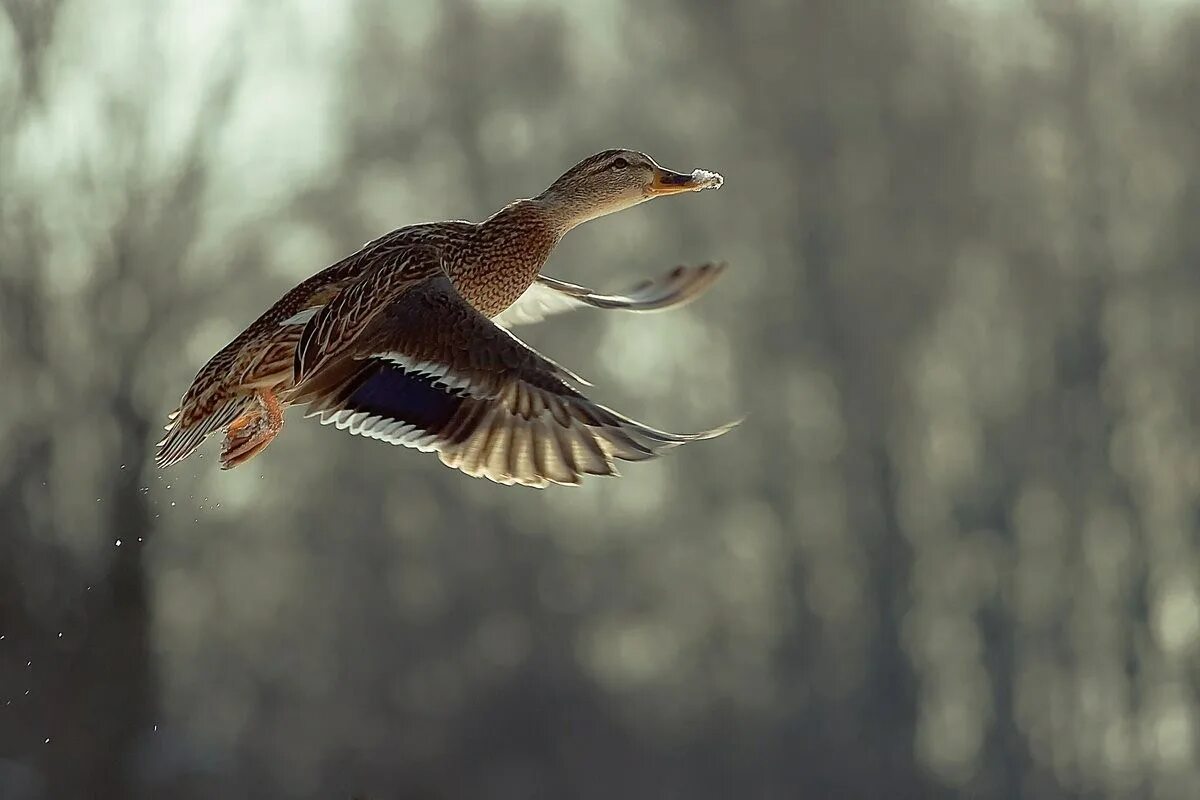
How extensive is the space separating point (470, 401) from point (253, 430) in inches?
12.4

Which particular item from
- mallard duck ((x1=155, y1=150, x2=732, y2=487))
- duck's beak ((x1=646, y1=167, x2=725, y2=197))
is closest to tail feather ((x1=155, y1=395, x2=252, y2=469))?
mallard duck ((x1=155, y1=150, x2=732, y2=487))

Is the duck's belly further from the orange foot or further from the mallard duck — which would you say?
the orange foot

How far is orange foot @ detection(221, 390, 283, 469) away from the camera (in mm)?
2363

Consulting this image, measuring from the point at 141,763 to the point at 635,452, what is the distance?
6.38m

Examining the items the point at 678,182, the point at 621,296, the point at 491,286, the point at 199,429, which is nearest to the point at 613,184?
the point at 678,182

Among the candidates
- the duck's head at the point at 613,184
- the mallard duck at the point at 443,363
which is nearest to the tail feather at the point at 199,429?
the mallard duck at the point at 443,363

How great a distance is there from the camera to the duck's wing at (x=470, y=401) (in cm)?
229

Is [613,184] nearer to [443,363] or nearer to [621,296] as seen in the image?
[443,363]

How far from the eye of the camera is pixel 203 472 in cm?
685

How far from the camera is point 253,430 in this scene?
2.45m

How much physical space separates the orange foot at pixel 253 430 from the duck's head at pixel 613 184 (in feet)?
1.52

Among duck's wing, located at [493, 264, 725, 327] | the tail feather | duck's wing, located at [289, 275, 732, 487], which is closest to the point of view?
duck's wing, located at [289, 275, 732, 487]

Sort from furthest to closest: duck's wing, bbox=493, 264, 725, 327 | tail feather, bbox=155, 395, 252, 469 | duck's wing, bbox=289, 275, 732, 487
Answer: duck's wing, bbox=493, 264, 725, 327 → tail feather, bbox=155, 395, 252, 469 → duck's wing, bbox=289, 275, 732, 487

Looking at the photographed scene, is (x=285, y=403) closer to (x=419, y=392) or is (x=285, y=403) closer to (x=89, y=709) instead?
(x=419, y=392)
